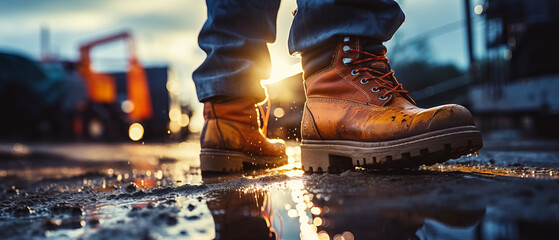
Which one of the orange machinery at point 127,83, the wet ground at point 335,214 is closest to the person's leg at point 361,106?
the wet ground at point 335,214

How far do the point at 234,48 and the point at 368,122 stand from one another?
699mm

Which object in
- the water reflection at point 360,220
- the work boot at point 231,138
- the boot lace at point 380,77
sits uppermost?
the boot lace at point 380,77

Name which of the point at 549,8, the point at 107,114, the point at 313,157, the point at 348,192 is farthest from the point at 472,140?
the point at 107,114

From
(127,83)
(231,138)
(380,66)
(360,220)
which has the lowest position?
(360,220)

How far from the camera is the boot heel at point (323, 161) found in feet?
4.34

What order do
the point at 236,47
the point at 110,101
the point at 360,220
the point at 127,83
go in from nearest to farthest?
the point at 360,220 → the point at 236,47 → the point at 110,101 → the point at 127,83

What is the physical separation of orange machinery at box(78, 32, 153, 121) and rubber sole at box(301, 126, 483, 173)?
17.2 meters

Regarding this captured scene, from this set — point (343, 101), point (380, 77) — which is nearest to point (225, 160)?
point (343, 101)

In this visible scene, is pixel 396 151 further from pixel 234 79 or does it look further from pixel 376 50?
pixel 234 79

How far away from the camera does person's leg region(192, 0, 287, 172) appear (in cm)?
165

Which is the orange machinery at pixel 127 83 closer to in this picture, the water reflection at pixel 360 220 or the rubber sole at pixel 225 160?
the rubber sole at pixel 225 160

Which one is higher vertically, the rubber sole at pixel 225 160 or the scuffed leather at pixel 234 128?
the scuffed leather at pixel 234 128

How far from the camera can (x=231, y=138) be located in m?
1.69

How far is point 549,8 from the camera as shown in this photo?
23.2ft
